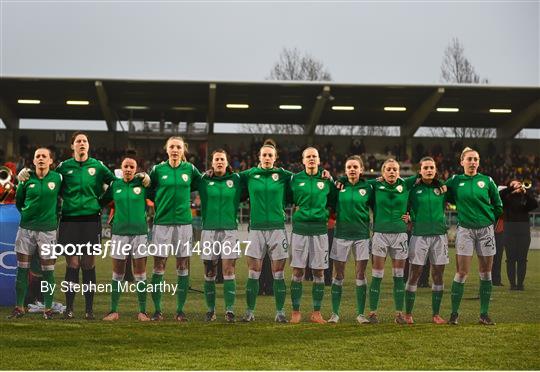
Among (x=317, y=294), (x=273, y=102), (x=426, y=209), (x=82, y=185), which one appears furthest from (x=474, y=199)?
(x=273, y=102)

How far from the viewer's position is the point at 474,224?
9023 millimetres

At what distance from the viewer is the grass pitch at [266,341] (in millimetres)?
7508

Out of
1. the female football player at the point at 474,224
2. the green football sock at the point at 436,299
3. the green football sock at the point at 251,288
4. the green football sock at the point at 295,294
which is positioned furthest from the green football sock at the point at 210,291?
the female football player at the point at 474,224

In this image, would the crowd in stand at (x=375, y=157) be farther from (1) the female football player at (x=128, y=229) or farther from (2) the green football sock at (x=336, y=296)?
(2) the green football sock at (x=336, y=296)

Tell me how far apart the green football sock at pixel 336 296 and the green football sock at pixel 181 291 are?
5.44ft

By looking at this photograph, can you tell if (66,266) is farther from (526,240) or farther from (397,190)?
(526,240)

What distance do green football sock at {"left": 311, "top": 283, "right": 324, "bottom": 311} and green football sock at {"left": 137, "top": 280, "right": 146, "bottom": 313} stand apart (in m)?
1.91

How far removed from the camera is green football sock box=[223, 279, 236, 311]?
8.87 m

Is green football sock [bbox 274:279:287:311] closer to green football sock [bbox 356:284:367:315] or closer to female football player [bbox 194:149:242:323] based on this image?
female football player [bbox 194:149:242:323]

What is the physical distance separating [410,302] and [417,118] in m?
20.6

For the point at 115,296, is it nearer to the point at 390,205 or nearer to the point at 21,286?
the point at 21,286

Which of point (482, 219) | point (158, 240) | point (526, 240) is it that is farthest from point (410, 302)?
point (526, 240)

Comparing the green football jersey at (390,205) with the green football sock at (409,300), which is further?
the green football sock at (409,300)

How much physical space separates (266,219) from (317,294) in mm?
1031
